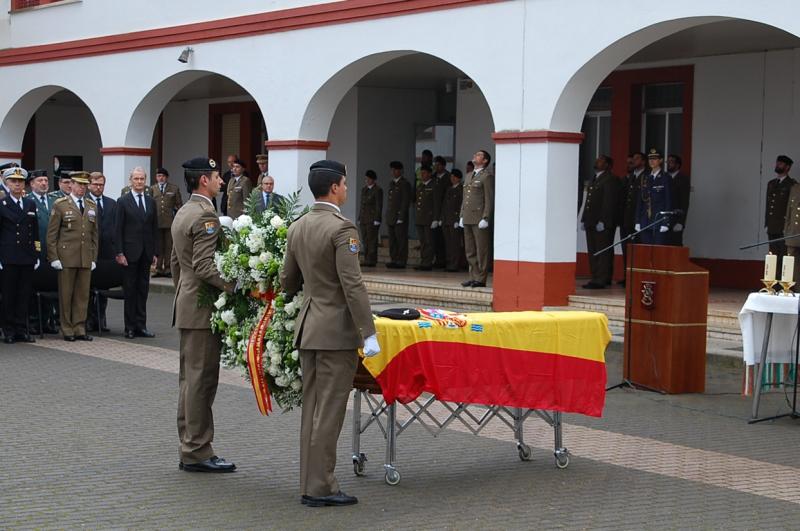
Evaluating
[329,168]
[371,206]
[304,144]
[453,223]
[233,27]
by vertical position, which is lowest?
[453,223]

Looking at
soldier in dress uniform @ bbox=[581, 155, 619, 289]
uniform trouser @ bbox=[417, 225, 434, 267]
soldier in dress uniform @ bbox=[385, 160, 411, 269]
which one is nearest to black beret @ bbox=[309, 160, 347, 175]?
soldier in dress uniform @ bbox=[581, 155, 619, 289]

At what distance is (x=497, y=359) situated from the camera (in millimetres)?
7363

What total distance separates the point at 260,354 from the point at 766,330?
181 inches

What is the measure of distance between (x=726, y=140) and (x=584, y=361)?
10734mm

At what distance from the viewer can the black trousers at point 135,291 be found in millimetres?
14289

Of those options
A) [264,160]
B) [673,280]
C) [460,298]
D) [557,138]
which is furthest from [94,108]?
[673,280]

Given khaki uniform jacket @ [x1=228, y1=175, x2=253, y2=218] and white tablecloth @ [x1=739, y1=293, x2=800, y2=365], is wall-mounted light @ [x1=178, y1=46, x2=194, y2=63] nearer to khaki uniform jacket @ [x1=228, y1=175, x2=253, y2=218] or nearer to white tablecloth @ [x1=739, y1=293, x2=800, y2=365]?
khaki uniform jacket @ [x1=228, y1=175, x2=253, y2=218]

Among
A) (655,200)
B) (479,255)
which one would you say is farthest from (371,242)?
(655,200)

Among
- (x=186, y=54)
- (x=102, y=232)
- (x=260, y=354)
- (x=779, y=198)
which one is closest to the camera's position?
(x=260, y=354)

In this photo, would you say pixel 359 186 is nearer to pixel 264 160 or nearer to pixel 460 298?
pixel 264 160

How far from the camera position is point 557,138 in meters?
14.5

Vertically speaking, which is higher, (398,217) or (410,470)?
(398,217)

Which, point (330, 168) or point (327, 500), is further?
point (330, 168)

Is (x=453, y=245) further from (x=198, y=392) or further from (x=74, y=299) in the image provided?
(x=198, y=392)
